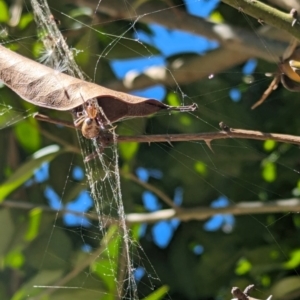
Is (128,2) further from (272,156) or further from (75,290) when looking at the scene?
(75,290)

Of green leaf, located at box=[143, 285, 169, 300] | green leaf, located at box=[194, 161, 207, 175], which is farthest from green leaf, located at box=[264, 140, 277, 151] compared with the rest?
green leaf, located at box=[143, 285, 169, 300]

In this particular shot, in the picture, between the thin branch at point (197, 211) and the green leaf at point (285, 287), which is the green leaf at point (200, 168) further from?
the green leaf at point (285, 287)

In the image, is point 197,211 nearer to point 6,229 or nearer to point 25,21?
point 6,229

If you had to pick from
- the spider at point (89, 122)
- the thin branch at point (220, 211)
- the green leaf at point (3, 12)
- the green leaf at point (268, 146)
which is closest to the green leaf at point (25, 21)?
the green leaf at point (3, 12)

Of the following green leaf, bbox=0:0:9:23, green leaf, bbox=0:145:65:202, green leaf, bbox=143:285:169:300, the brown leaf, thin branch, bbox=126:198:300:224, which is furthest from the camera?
green leaf, bbox=0:0:9:23

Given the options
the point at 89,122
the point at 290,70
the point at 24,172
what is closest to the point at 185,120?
the point at 24,172

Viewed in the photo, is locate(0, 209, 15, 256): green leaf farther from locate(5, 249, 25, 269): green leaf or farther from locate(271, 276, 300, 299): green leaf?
locate(271, 276, 300, 299): green leaf
